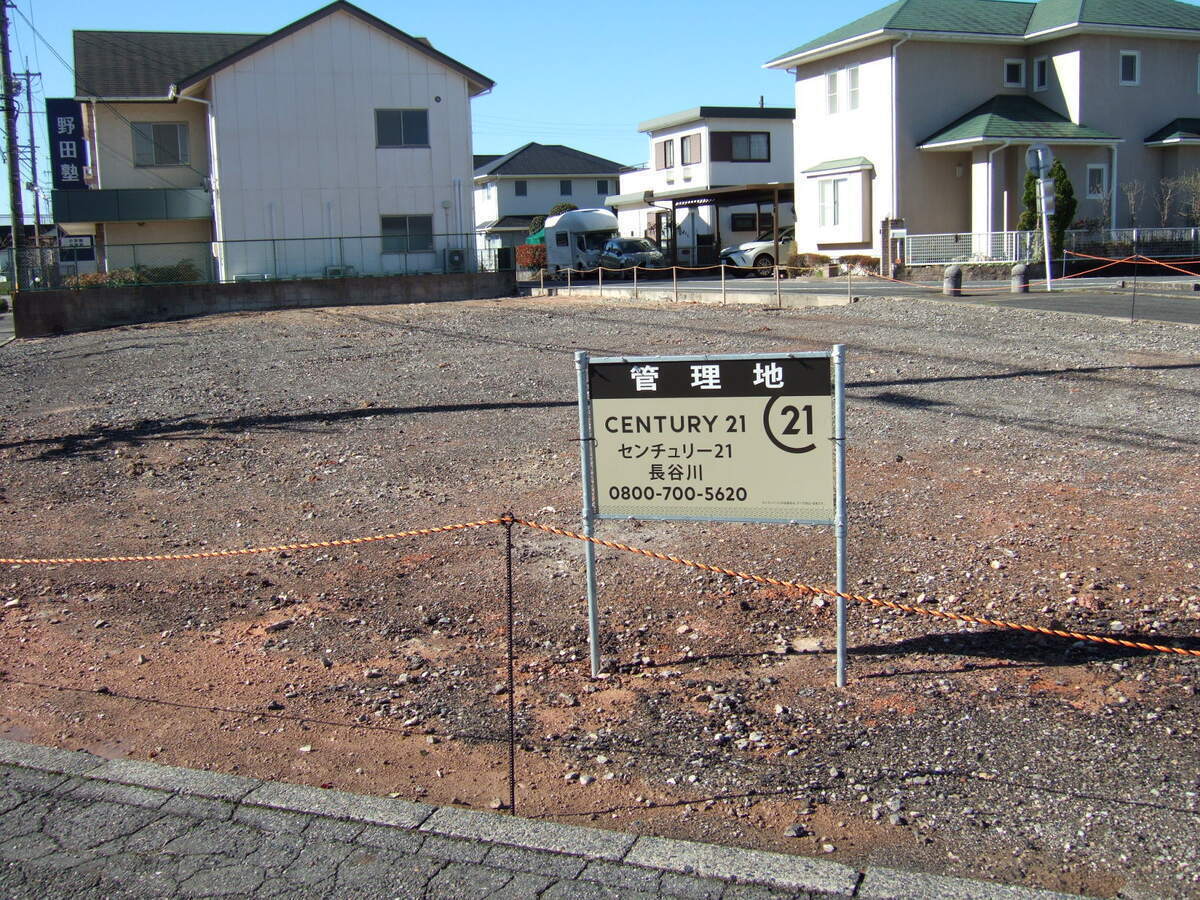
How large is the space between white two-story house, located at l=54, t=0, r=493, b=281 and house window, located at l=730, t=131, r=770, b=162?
1639cm

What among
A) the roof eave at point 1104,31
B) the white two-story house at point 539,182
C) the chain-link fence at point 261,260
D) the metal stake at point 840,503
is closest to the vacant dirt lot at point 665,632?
the metal stake at point 840,503

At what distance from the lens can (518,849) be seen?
4.12 meters

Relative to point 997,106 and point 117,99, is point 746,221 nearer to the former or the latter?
point 997,106

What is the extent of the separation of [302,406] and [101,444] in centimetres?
244

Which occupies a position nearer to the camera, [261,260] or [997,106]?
[261,260]

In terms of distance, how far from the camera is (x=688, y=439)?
5562 millimetres

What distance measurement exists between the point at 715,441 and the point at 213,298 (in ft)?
86.7

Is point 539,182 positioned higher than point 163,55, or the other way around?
point 163,55

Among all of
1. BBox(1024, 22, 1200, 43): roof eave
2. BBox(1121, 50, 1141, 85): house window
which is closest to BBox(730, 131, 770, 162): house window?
BBox(1024, 22, 1200, 43): roof eave

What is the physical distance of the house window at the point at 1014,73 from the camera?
121 ft

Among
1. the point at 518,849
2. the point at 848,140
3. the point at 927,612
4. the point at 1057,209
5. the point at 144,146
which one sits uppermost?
the point at 144,146

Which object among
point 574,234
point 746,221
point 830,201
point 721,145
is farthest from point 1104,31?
point 574,234

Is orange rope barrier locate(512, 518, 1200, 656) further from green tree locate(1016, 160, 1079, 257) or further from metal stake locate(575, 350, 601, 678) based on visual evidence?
green tree locate(1016, 160, 1079, 257)

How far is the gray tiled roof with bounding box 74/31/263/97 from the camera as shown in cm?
3547
